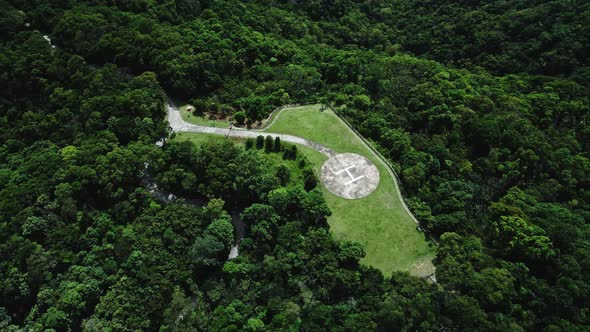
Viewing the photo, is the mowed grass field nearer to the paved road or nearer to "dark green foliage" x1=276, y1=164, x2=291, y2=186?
the paved road

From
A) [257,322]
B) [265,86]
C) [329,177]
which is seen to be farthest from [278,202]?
[265,86]

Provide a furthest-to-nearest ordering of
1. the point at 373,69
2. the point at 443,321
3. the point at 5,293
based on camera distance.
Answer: the point at 373,69 < the point at 5,293 < the point at 443,321

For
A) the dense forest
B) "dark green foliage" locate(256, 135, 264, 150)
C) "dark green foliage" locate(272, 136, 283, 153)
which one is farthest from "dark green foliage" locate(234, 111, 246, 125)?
"dark green foliage" locate(272, 136, 283, 153)

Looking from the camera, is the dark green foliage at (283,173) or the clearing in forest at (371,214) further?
the dark green foliage at (283,173)

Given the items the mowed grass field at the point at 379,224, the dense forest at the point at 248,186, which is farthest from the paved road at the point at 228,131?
the dense forest at the point at 248,186

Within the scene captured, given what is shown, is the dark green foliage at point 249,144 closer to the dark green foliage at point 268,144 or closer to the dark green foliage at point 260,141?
the dark green foliage at point 260,141

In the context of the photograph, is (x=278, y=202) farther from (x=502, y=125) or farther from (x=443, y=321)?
(x=502, y=125)
